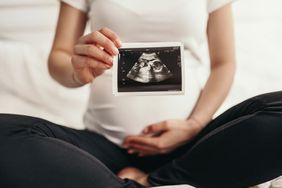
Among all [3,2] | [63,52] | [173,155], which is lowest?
[173,155]

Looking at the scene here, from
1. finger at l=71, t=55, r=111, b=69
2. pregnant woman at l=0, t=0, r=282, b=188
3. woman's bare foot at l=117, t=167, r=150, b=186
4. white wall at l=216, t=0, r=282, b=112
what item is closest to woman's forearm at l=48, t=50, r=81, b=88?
pregnant woman at l=0, t=0, r=282, b=188

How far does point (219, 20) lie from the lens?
1.05m

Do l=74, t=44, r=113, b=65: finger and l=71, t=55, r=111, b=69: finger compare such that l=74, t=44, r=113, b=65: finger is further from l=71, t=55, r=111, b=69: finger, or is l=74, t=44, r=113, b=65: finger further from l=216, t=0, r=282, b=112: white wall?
l=216, t=0, r=282, b=112: white wall

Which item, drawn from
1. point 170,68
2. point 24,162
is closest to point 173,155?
point 170,68

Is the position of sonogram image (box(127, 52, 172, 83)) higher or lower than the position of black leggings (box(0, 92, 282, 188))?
higher

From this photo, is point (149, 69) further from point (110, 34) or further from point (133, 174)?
point (133, 174)

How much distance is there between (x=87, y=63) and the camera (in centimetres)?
83

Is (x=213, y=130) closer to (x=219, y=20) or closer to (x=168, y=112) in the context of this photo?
(x=168, y=112)

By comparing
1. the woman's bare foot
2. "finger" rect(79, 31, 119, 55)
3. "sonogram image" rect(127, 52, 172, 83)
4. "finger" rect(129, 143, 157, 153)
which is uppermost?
"finger" rect(79, 31, 119, 55)

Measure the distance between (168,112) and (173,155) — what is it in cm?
10

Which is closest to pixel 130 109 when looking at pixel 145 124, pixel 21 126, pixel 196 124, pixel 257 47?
pixel 145 124

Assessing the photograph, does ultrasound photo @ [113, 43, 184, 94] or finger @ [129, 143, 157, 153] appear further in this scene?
finger @ [129, 143, 157, 153]

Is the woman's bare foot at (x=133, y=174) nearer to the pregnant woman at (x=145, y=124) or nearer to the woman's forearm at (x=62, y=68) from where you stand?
the pregnant woman at (x=145, y=124)

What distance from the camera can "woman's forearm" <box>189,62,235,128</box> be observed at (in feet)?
3.29
